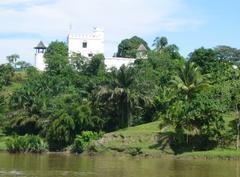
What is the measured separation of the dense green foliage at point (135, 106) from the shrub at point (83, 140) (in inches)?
3.9

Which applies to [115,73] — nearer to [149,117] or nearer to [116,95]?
[116,95]

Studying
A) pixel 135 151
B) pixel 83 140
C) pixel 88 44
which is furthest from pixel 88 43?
pixel 135 151

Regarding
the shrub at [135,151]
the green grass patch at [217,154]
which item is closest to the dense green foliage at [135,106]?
the green grass patch at [217,154]

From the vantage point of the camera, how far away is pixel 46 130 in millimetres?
54375

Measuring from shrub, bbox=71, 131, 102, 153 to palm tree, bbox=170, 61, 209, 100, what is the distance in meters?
9.91

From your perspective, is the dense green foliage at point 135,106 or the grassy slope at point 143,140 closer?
the dense green foliage at point 135,106

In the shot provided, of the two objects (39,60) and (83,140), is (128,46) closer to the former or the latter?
(39,60)

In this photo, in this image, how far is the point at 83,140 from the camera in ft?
167

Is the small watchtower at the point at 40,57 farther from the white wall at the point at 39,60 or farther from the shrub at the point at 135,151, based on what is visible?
the shrub at the point at 135,151

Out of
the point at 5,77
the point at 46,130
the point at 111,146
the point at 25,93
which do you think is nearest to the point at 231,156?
the point at 111,146

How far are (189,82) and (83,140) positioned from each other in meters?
12.7

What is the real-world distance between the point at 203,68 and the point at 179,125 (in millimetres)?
26788

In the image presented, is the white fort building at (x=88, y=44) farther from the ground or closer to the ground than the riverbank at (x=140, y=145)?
farther from the ground

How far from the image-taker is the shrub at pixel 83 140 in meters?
50.4
